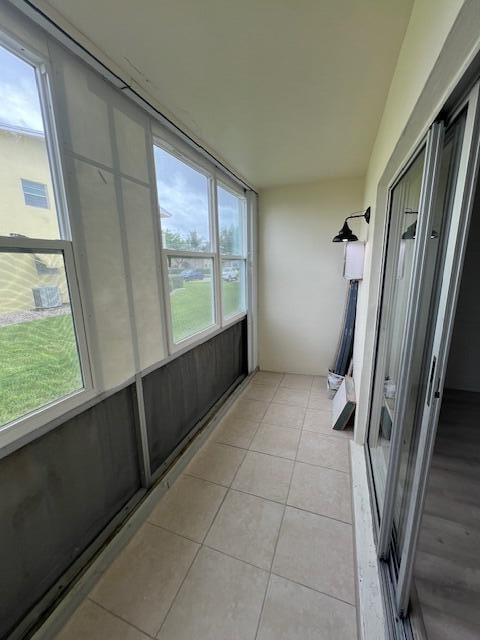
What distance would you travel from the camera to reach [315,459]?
2059 millimetres

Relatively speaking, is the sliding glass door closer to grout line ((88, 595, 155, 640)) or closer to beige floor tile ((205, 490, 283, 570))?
beige floor tile ((205, 490, 283, 570))

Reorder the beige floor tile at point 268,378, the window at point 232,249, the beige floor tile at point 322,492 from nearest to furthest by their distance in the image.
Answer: the beige floor tile at point 322,492
the window at point 232,249
the beige floor tile at point 268,378

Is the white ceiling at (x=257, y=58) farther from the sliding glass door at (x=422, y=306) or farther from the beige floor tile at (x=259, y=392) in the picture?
the beige floor tile at (x=259, y=392)

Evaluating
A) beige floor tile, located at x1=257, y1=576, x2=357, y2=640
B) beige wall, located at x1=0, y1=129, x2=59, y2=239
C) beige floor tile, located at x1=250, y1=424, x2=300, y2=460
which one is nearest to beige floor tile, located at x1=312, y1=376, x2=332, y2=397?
beige floor tile, located at x1=250, y1=424, x2=300, y2=460

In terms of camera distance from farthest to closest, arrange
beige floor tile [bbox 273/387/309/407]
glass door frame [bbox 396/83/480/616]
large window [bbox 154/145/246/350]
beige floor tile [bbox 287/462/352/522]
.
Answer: beige floor tile [bbox 273/387/309/407] → large window [bbox 154/145/246/350] → beige floor tile [bbox 287/462/352/522] → glass door frame [bbox 396/83/480/616]

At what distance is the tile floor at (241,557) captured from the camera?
1114 millimetres

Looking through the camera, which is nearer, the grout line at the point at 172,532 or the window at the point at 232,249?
the grout line at the point at 172,532

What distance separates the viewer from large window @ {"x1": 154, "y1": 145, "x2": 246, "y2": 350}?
1891 mm

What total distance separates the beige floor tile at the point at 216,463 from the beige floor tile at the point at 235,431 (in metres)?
0.07

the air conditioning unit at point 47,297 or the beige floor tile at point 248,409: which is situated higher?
the air conditioning unit at point 47,297

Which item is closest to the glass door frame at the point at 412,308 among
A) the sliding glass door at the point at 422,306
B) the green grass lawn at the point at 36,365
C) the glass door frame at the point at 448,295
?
the sliding glass door at the point at 422,306

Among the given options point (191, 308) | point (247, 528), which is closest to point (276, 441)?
point (247, 528)

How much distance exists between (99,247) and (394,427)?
1.68 m

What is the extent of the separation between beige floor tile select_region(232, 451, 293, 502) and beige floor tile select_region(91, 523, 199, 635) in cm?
51
